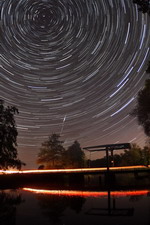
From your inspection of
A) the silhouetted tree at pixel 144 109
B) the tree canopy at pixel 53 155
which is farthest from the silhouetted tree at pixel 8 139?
the tree canopy at pixel 53 155

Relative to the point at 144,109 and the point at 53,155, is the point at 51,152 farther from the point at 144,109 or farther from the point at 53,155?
the point at 144,109

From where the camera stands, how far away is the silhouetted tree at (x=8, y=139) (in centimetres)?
2730

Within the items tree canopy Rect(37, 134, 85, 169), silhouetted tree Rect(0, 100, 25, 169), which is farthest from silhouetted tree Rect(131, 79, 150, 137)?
tree canopy Rect(37, 134, 85, 169)

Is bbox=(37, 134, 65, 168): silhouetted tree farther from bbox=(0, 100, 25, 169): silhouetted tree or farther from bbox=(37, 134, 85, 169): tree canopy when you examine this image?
bbox=(0, 100, 25, 169): silhouetted tree

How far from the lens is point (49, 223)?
9.07 m

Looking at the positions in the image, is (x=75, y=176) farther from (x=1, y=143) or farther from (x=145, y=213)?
(x=145, y=213)

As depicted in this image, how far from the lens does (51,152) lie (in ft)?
202

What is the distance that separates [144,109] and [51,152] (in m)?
33.7

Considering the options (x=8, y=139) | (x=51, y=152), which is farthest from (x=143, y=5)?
(x=51, y=152)

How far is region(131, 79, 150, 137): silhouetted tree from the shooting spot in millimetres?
32384

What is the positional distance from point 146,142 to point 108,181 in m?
8.03

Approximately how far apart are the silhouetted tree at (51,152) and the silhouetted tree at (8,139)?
108ft

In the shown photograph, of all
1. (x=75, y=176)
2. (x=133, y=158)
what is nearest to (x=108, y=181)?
(x=75, y=176)

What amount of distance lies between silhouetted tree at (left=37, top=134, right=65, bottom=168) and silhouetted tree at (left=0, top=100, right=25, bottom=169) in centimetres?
3284
